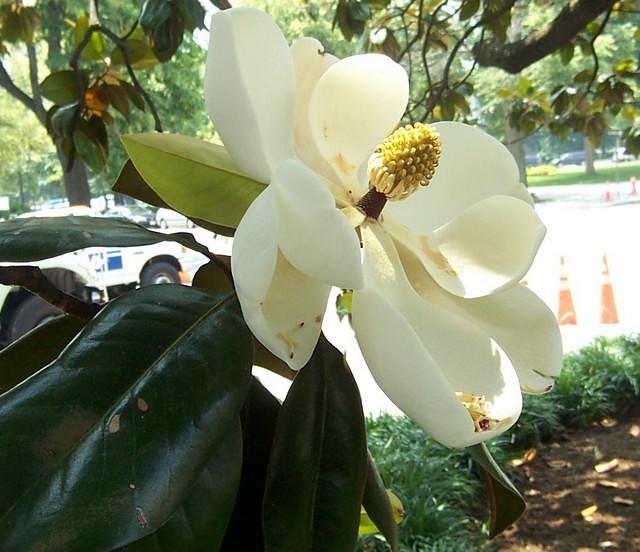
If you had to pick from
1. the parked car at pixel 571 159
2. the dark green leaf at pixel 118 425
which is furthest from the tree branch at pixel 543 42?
the parked car at pixel 571 159

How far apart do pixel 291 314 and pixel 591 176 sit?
2349cm

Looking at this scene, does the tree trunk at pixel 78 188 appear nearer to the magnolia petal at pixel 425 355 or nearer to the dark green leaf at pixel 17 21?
the dark green leaf at pixel 17 21

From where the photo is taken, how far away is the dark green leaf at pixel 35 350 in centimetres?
54

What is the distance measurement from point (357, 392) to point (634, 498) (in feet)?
8.23

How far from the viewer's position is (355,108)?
0.45 meters

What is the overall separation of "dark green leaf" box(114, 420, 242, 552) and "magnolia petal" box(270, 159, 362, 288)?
131mm

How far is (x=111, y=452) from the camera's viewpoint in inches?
13.7

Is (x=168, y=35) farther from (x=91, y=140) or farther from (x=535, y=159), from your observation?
(x=535, y=159)

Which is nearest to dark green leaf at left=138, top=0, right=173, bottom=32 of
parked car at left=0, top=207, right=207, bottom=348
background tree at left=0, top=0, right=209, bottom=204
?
background tree at left=0, top=0, right=209, bottom=204

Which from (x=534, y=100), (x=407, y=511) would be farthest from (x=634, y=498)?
(x=534, y=100)

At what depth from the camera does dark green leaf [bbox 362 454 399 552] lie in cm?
53

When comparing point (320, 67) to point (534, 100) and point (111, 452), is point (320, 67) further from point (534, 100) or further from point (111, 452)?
point (534, 100)

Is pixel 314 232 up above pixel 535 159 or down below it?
above

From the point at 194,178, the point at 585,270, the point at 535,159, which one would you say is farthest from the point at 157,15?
the point at 535,159
